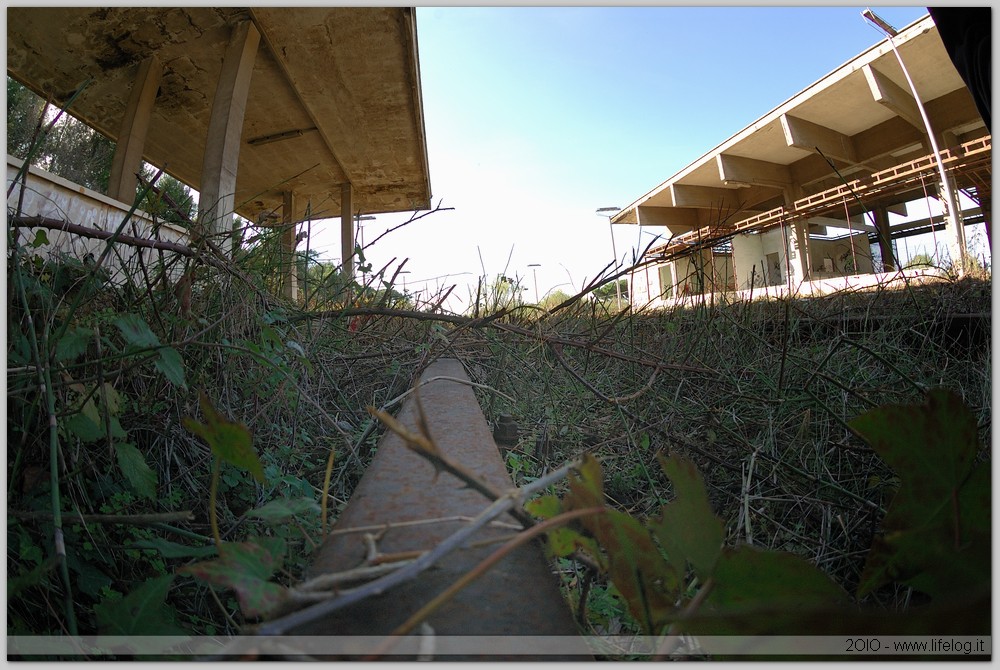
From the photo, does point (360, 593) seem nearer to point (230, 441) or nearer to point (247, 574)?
point (247, 574)

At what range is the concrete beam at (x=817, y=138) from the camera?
8.12m

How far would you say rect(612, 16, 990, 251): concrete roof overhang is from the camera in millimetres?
6891

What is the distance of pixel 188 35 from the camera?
13.9 feet

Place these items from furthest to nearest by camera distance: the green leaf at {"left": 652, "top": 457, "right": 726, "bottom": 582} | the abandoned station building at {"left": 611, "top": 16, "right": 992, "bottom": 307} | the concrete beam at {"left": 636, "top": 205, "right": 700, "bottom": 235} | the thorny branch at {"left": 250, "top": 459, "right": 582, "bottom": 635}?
1. the concrete beam at {"left": 636, "top": 205, "right": 700, "bottom": 235}
2. the abandoned station building at {"left": 611, "top": 16, "right": 992, "bottom": 307}
3. the green leaf at {"left": 652, "top": 457, "right": 726, "bottom": 582}
4. the thorny branch at {"left": 250, "top": 459, "right": 582, "bottom": 635}

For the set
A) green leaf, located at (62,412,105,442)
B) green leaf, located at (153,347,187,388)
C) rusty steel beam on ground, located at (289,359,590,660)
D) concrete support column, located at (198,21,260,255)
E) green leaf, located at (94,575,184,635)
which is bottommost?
green leaf, located at (94,575,184,635)

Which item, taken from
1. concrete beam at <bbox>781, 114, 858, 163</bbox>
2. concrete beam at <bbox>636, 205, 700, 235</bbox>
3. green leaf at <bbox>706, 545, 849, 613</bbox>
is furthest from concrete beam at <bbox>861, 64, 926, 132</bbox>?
green leaf at <bbox>706, 545, 849, 613</bbox>

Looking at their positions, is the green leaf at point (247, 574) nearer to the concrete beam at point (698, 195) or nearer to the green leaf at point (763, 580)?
the green leaf at point (763, 580)

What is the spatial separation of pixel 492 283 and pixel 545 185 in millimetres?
515

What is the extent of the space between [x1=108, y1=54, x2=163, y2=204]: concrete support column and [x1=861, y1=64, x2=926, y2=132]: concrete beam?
9462 millimetres

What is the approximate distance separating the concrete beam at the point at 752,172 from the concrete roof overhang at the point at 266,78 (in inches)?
255

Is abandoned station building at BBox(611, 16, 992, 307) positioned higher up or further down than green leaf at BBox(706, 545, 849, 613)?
higher up

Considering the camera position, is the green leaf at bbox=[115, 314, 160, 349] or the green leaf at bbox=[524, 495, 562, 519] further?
the green leaf at bbox=[115, 314, 160, 349]

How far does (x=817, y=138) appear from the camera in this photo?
8.84 metres

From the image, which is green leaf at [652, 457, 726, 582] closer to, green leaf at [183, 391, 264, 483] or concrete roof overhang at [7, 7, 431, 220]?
green leaf at [183, 391, 264, 483]
